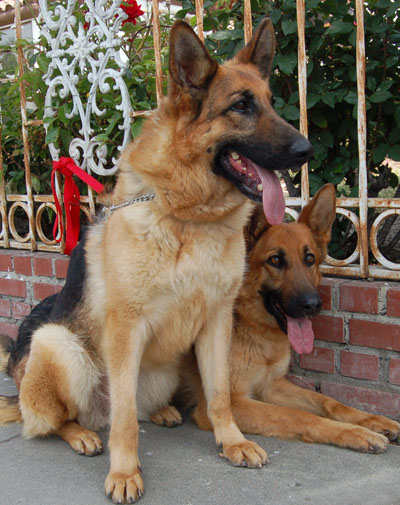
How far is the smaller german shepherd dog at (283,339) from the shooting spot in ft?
9.24

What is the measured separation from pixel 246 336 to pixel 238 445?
68 cm

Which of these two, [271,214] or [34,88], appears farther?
[34,88]

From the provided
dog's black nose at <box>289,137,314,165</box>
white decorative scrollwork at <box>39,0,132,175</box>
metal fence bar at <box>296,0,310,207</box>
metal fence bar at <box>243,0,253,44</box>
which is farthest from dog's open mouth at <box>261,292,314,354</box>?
metal fence bar at <box>243,0,253,44</box>

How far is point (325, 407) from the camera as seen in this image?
3033 mm

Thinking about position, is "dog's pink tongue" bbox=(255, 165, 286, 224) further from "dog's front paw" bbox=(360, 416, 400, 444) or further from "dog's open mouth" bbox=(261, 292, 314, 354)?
"dog's front paw" bbox=(360, 416, 400, 444)

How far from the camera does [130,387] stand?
248 centimetres

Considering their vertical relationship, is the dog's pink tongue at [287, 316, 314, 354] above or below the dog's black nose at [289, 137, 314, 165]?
below

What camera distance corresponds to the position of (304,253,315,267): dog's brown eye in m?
3.03

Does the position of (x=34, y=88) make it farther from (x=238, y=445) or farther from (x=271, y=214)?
(x=238, y=445)

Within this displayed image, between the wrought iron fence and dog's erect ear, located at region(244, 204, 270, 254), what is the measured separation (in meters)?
0.33

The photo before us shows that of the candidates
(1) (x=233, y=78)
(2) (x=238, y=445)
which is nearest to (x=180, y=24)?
(1) (x=233, y=78)

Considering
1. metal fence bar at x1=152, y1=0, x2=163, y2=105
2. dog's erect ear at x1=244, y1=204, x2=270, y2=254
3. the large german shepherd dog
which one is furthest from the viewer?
metal fence bar at x1=152, y1=0, x2=163, y2=105

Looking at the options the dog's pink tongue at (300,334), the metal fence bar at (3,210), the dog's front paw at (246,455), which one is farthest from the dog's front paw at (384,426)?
the metal fence bar at (3,210)

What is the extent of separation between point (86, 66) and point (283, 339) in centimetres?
237
